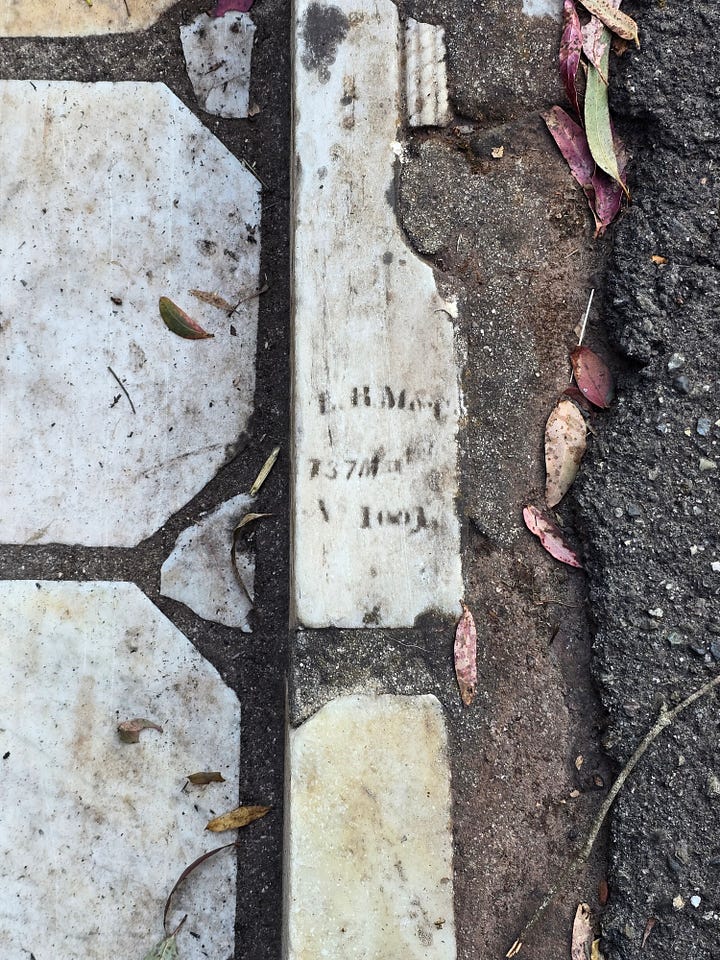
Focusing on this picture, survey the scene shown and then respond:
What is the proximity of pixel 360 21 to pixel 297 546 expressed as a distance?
0.80m

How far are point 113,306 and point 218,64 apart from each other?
17.8 inches

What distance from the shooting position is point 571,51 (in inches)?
52.9

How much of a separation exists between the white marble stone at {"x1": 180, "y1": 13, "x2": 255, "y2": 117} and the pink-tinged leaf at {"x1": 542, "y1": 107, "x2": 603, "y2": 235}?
510 millimetres

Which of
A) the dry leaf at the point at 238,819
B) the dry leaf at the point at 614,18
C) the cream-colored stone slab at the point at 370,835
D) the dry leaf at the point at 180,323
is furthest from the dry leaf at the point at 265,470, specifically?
the dry leaf at the point at 614,18

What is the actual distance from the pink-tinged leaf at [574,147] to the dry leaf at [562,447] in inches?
11.8

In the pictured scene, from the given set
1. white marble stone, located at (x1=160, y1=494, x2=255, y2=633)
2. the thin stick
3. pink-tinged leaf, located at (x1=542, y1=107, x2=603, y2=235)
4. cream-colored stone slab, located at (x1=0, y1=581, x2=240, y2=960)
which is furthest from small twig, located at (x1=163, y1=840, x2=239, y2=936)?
pink-tinged leaf, located at (x1=542, y1=107, x2=603, y2=235)

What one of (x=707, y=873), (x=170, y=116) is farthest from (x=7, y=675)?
(x=707, y=873)

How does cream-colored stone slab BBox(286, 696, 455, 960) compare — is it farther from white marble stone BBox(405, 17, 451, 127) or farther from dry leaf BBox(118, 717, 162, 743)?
white marble stone BBox(405, 17, 451, 127)

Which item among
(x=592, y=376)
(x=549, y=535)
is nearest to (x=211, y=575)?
(x=549, y=535)

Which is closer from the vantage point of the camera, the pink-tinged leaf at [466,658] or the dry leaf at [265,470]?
the pink-tinged leaf at [466,658]

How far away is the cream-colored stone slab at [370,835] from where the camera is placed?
1144 mm

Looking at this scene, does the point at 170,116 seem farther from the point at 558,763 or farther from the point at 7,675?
the point at 558,763

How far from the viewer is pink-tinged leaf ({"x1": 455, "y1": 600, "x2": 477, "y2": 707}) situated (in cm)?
123

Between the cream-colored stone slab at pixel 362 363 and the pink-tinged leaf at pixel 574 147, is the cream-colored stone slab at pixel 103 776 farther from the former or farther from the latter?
the pink-tinged leaf at pixel 574 147
